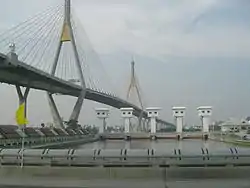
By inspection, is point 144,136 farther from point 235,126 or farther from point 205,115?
point 235,126

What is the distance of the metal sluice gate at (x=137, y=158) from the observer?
1392 centimetres

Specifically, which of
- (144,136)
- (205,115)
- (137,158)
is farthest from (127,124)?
(137,158)

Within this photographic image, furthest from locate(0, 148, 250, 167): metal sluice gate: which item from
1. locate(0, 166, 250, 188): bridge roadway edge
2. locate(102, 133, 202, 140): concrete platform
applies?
locate(102, 133, 202, 140): concrete platform

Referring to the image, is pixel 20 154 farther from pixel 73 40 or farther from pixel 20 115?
pixel 73 40

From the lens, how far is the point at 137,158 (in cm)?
1422

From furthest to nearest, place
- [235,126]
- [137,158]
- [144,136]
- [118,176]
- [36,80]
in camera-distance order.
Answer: [235,126], [144,136], [36,80], [137,158], [118,176]

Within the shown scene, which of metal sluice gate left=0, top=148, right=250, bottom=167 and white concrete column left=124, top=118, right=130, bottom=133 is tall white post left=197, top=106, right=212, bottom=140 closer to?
white concrete column left=124, top=118, right=130, bottom=133

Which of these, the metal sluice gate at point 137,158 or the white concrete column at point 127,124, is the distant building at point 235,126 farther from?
the metal sluice gate at point 137,158

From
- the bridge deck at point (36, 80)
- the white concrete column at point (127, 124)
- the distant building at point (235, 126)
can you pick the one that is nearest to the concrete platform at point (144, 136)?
the white concrete column at point (127, 124)

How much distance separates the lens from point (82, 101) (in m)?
88.5

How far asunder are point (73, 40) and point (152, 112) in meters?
53.7

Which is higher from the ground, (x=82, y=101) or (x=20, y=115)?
(x=82, y=101)

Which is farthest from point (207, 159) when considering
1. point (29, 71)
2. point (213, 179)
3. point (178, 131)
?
point (178, 131)

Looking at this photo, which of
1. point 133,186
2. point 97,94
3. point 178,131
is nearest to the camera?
point 133,186
